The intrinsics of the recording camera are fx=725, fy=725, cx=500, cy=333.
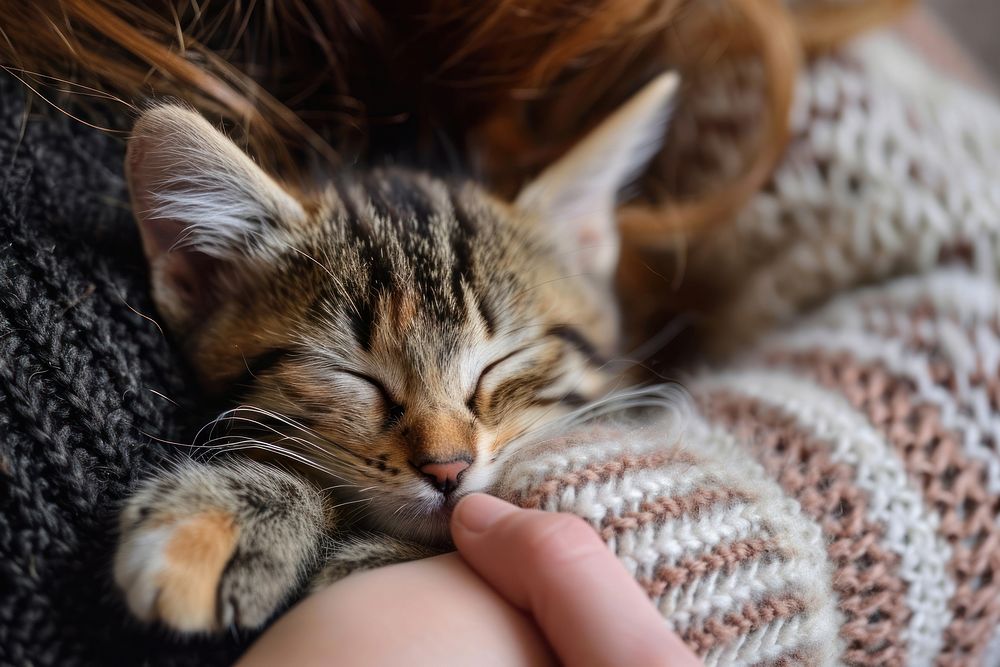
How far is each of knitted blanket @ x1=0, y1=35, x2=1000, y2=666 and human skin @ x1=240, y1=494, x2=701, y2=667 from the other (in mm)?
37

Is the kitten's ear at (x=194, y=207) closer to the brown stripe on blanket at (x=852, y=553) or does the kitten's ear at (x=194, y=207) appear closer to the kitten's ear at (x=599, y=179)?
the kitten's ear at (x=599, y=179)

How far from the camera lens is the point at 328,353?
59 cm

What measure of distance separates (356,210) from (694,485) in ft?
1.23

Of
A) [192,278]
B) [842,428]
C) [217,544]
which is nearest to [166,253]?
[192,278]

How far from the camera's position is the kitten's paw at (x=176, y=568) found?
443 millimetres

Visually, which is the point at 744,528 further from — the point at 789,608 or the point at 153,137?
the point at 153,137

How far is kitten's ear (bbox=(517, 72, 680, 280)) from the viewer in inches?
27.7

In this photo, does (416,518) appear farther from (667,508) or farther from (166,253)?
(166,253)

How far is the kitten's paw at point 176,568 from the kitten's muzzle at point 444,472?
0.14 meters

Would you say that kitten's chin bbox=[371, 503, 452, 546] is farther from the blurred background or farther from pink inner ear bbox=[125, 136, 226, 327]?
the blurred background

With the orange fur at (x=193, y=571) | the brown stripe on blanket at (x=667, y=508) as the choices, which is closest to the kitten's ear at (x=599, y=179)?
the brown stripe on blanket at (x=667, y=508)

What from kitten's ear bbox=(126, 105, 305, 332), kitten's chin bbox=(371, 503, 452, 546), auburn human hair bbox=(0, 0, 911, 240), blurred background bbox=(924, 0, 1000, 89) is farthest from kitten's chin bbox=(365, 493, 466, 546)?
blurred background bbox=(924, 0, 1000, 89)

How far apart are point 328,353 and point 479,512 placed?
177 millimetres

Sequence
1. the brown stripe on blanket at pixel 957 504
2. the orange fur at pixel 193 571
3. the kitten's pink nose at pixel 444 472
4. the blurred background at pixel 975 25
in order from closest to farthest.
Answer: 1. the orange fur at pixel 193 571
2. the kitten's pink nose at pixel 444 472
3. the brown stripe on blanket at pixel 957 504
4. the blurred background at pixel 975 25
